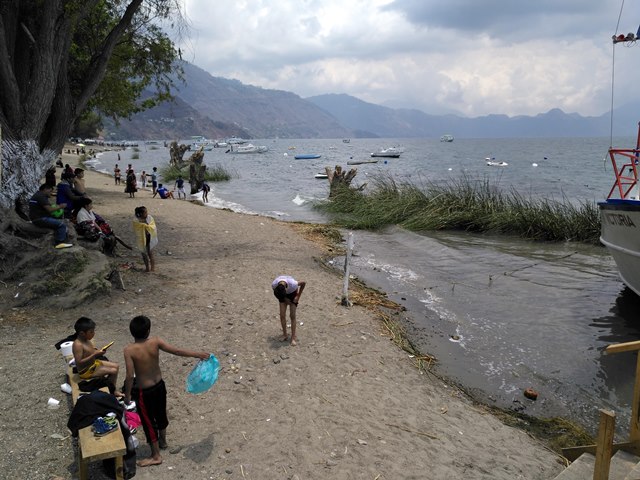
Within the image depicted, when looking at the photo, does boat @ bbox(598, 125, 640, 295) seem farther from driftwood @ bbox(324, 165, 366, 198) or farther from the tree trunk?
the tree trunk

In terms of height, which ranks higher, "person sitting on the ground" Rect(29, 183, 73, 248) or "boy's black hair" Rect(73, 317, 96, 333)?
"person sitting on the ground" Rect(29, 183, 73, 248)

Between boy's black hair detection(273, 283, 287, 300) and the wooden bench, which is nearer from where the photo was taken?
the wooden bench

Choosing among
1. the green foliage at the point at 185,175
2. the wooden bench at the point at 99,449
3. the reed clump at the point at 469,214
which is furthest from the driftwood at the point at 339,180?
the wooden bench at the point at 99,449

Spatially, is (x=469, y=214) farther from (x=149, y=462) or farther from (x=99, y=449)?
(x=99, y=449)

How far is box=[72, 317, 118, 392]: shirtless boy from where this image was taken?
4832 mm

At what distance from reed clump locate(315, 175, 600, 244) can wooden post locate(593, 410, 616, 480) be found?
627 inches

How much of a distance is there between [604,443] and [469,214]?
1732cm

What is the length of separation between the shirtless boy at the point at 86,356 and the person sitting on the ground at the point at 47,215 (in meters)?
4.04

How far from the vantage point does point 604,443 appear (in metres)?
3.63

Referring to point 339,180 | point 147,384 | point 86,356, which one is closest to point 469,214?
point 339,180

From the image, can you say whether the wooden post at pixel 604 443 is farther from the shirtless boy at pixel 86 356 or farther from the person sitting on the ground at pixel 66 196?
the person sitting on the ground at pixel 66 196

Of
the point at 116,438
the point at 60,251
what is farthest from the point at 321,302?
the point at 116,438

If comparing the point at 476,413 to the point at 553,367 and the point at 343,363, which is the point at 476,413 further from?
the point at 553,367

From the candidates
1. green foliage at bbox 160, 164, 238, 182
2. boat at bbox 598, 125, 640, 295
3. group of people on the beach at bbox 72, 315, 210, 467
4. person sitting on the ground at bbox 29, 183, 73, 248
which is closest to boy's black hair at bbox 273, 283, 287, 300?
group of people on the beach at bbox 72, 315, 210, 467
